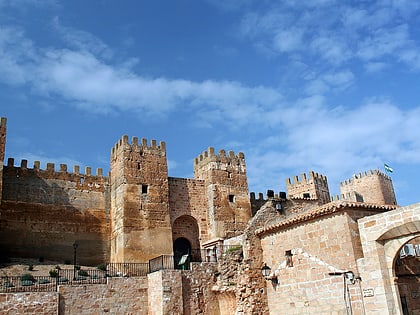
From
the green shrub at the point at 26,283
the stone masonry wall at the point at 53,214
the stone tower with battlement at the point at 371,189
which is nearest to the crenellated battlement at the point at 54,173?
the stone masonry wall at the point at 53,214

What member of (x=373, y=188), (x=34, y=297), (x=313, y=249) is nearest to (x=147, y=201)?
(x=34, y=297)

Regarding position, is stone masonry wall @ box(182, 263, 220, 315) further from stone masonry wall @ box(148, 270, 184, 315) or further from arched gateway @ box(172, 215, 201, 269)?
arched gateway @ box(172, 215, 201, 269)

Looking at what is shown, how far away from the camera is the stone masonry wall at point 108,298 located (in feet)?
62.8

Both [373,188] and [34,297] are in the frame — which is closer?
[34,297]

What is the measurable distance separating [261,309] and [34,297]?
30.1ft

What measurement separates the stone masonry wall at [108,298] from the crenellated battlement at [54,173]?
969 centimetres

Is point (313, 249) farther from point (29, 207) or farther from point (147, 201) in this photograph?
point (29, 207)

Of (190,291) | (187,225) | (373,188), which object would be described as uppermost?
(373,188)

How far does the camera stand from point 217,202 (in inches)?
1120

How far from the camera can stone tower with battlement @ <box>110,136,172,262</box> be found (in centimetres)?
2544

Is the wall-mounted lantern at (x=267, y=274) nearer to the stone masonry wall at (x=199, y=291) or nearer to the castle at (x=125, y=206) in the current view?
the stone masonry wall at (x=199, y=291)

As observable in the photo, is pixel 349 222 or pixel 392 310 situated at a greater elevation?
pixel 349 222

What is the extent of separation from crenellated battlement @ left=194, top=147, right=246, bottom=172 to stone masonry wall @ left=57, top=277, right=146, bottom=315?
10101 millimetres

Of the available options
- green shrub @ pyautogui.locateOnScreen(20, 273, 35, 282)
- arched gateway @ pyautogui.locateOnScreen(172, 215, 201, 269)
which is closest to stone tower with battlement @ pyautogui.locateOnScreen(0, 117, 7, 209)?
green shrub @ pyautogui.locateOnScreen(20, 273, 35, 282)
